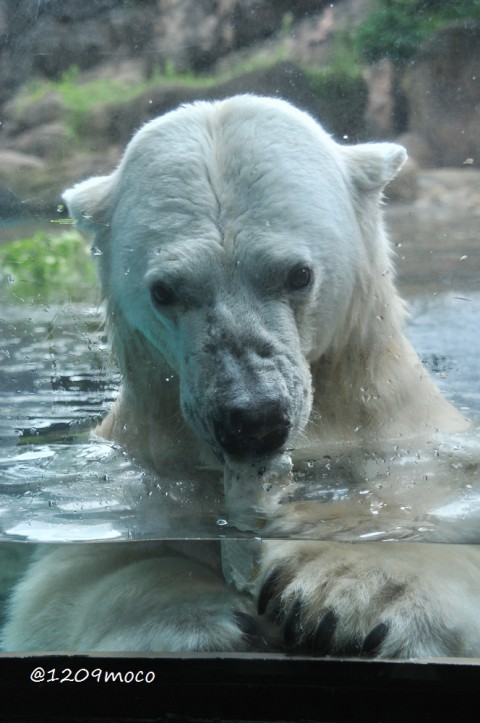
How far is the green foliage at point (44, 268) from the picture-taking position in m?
2.34

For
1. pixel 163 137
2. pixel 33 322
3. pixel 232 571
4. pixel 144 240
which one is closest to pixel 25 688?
pixel 232 571

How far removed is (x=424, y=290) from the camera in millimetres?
2424

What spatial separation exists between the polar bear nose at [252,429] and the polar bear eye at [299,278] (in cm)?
41

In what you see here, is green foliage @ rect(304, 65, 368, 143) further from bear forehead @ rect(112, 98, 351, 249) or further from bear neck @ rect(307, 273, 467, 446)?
bear neck @ rect(307, 273, 467, 446)

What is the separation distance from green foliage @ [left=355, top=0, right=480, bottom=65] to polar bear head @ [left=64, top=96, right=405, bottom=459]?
220 mm

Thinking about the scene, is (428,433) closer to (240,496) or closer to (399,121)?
(240,496)

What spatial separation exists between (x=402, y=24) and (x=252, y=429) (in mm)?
1047

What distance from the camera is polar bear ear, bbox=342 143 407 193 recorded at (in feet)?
7.22

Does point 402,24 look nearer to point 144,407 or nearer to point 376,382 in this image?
point 376,382

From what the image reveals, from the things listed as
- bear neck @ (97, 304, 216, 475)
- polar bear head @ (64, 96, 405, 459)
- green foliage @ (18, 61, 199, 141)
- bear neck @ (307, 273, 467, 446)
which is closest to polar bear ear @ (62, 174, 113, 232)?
polar bear head @ (64, 96, 405, 459)

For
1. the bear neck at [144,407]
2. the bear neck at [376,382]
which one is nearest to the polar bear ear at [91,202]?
the bear neck at [144,407]

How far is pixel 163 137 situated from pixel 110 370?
72 cm

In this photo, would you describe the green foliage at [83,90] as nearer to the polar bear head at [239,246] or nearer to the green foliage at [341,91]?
the polar bear head at [239,246]

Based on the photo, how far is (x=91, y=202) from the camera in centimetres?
243
